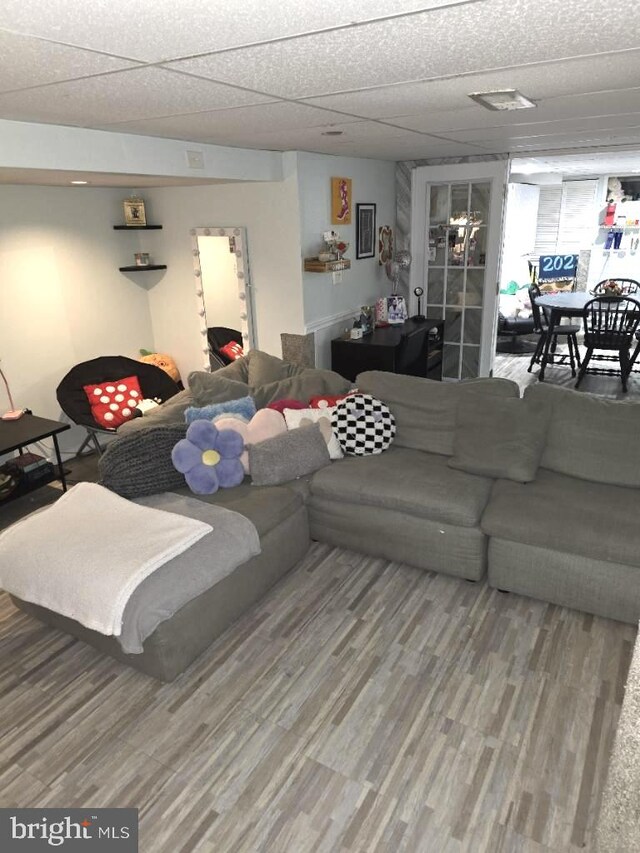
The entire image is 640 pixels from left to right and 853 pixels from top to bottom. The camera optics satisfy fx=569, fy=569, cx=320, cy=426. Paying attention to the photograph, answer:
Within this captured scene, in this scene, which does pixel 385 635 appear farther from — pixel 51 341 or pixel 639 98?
pixel 51 341

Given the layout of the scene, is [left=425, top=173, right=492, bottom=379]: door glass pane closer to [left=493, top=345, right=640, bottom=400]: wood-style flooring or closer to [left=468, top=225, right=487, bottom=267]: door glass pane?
[left=468, top=225, right=487, bottom=267]: door glass pane

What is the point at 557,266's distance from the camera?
29.3 ft

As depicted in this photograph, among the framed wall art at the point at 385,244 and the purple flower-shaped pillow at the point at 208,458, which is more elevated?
the framed wall art at the point at 385,244

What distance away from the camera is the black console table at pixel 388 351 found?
15.3ft

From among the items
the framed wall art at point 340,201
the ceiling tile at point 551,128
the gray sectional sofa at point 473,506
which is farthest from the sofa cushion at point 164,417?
the ceiling tile at point 551,128

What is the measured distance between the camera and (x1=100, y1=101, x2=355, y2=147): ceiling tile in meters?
2.31

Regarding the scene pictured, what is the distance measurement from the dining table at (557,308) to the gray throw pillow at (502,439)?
11.2ft

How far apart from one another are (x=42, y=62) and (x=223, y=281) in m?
3.12

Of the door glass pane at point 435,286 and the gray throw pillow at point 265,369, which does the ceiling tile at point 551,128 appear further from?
the door glass pane at point 435,286

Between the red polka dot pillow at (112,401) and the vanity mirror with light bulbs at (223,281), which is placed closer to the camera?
the red polka dot pillow at (112,401)

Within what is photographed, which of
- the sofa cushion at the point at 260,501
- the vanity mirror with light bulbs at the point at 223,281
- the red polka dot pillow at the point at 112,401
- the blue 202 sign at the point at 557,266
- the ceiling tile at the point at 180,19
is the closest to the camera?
the ceiling tile at the point at 180,19

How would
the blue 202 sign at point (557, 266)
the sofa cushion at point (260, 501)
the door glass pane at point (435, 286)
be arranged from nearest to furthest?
the sofa cushion at point (260, 501)
the door glass pane at point (435, 286)
the blue 202 sign at point (557, 266)

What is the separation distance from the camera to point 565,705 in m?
2.16

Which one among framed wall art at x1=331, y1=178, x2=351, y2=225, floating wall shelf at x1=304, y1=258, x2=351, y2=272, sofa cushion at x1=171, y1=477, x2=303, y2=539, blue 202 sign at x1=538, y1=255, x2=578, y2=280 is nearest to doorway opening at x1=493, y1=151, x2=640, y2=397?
blue 202 sign at x1=538, y1=255, x2=578, y2=280
